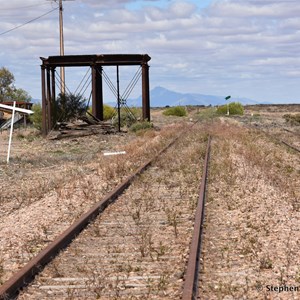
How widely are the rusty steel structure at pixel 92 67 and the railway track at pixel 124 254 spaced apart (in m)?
26.8

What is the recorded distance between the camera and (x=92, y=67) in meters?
40.5

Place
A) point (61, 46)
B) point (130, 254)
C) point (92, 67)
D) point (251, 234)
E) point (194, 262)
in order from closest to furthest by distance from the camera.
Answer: point (194, 262)
point (130, 254)
point (251, 234)
point (92, 67)
point (61, 46)

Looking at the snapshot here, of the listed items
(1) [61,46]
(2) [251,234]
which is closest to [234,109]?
(1) [61,46]

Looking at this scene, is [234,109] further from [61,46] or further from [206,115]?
[61,46]

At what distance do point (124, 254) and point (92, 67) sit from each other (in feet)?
108

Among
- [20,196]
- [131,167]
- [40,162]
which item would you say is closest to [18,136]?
[40,162]

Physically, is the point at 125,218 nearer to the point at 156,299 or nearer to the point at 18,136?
the point at 156,299

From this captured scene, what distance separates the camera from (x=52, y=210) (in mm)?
11664

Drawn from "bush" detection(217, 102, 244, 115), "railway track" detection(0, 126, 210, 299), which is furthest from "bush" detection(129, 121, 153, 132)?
"bush" detection(217, 102, 244, 115)

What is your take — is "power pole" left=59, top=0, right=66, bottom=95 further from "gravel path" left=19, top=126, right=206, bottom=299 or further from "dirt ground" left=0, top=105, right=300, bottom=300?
"gravel path" left=19, top=126, right=206, bottom=299

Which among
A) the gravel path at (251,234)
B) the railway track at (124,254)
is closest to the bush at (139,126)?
the gravel path at (251,234)

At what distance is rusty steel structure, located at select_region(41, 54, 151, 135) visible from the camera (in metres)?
39.4

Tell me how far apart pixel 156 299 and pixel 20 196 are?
8.08 m

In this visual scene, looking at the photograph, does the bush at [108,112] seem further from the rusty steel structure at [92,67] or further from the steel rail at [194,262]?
the steel rail at [194,262]
